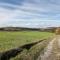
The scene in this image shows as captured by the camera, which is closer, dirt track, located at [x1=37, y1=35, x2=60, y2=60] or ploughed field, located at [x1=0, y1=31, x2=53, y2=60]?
ploughed field, located at [x1=0, y1=31, x2=53, y2=60]

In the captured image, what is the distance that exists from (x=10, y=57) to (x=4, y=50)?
0.19 metres

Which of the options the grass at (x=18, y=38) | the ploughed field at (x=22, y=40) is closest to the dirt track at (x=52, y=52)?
the ploughed field at (x=22, y=40)

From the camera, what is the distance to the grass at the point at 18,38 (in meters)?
5.82

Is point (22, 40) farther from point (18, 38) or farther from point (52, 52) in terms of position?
point (52, 52)

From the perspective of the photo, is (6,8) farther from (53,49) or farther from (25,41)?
(53,49)

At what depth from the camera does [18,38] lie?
6.07 meters

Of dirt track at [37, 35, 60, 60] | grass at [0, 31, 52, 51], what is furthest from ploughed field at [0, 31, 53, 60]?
dirt track at [37, 35, 60, 60]

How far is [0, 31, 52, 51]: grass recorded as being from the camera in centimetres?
582

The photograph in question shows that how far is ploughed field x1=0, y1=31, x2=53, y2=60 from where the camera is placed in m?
5.83

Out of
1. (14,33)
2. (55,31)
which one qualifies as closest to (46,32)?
(55,31)

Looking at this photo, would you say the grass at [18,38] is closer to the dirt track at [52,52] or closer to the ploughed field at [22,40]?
the ploughed field at [22,40]

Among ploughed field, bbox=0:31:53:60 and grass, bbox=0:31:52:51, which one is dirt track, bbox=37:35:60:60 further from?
grass, bbox=0:31:52:51

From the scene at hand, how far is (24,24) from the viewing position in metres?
6.10

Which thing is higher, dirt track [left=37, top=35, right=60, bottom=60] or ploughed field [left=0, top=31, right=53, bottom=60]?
ploughed field [left=0, top=31, right=53, bottom=60]
